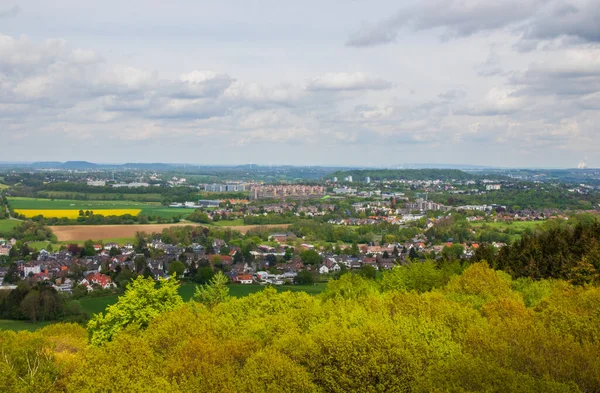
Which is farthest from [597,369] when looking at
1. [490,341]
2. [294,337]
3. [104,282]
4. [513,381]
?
[104,282]

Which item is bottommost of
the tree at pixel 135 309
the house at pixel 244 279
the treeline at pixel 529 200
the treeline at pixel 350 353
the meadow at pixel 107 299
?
the house at pixel 244 279

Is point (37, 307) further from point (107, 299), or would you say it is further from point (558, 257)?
point (558, 257)

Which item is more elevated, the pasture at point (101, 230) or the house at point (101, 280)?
the pasture at point (101, 230)

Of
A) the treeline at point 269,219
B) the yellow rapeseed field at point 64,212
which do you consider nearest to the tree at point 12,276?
the yellow rapeseed field at point 64,212

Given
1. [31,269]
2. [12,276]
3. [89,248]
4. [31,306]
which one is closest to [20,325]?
[31,306]

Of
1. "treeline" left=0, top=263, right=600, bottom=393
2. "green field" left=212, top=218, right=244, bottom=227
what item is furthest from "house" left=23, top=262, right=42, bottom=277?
"treeline" left=0, top=263, right=600, bottom=393

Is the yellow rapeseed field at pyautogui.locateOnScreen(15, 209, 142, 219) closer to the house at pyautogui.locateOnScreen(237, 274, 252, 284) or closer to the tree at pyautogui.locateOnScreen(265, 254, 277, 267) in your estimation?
the tree at pyautogui.locateOnScreen(265, 254, 277, 267)

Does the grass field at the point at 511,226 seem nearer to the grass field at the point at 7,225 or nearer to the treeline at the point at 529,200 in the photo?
the treeline at the point at 529,200
